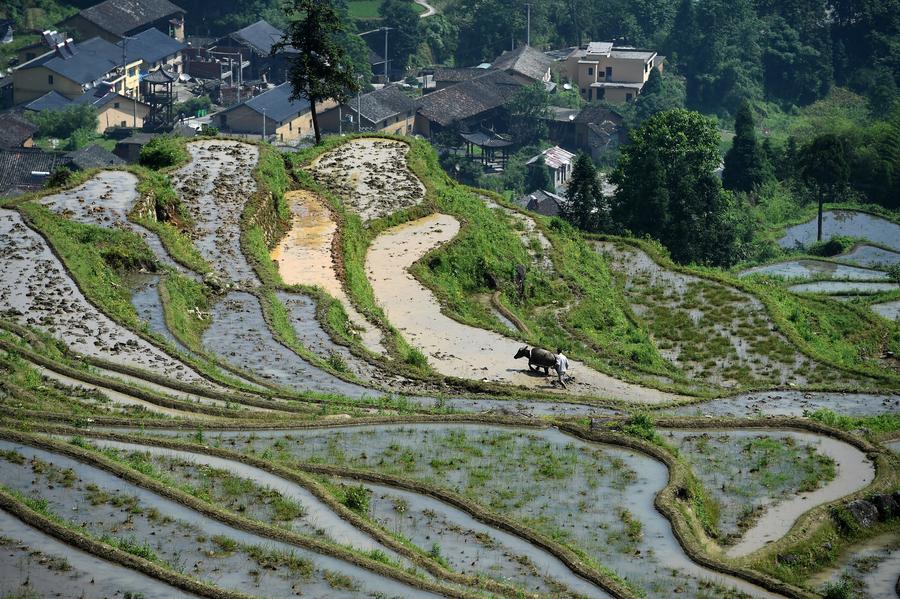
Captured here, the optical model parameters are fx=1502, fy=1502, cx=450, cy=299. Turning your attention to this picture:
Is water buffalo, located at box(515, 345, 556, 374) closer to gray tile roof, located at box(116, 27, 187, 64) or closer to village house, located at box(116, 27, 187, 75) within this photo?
village house, located at box(116, 27, 187, 75)

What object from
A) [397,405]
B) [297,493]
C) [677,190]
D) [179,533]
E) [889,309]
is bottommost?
[677,190]

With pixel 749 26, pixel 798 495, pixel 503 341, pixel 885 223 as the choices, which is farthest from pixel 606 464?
pixel 749 26

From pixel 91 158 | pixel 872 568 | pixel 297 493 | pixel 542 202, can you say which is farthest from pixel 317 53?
pixel 542 202

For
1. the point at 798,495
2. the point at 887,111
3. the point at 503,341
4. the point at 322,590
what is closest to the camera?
the point at 322,590

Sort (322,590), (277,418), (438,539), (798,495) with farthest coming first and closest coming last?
(277,418)
(798,495)
(438,539)
(322,590)

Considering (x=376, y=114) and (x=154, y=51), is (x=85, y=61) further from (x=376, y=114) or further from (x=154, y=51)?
(x=376, y=114)

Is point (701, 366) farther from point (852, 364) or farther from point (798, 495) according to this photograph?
point (798, 495)
